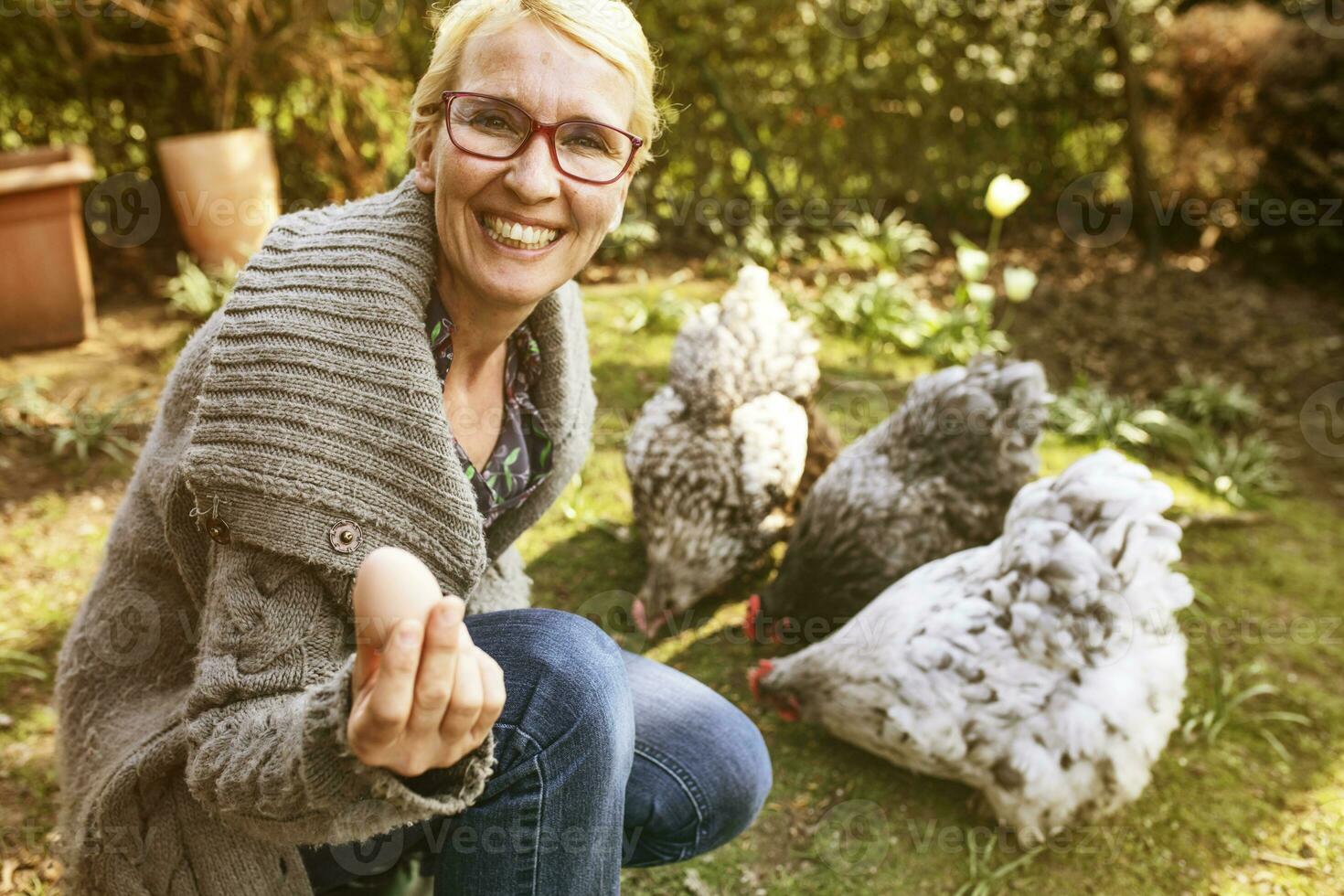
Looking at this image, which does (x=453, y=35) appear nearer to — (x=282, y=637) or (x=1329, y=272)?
(x=282, y=637)

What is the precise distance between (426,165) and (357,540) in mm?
628

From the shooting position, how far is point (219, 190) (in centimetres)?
474

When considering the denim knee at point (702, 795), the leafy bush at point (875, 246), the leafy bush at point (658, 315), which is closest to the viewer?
the denim knee at point (702, 795)

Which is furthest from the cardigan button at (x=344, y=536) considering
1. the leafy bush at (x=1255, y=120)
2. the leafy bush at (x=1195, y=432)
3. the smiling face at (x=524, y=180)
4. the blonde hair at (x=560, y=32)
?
the leafy bush at (x=1255, y=120)

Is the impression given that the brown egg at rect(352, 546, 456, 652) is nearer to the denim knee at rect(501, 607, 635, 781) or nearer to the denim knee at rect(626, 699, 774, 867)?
the denim knee at rect(501, 607, 635, 781)

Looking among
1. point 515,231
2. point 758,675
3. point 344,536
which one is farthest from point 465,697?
point 758,675

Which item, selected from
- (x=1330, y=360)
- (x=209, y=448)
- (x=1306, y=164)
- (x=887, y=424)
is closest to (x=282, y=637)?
(x=209, y=448)

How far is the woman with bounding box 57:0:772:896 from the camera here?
1.12 metres

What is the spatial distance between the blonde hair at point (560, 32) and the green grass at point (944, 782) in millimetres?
1588

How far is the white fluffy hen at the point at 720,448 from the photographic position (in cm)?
278

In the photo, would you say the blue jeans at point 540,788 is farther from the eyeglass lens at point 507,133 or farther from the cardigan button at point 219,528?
the eyeglass lens at point 507,133

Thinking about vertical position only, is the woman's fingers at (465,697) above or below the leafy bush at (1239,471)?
above

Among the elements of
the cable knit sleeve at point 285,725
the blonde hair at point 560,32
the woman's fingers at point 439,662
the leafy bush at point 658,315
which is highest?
the blonde hair at point 560,32

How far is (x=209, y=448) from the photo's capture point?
1165mm
